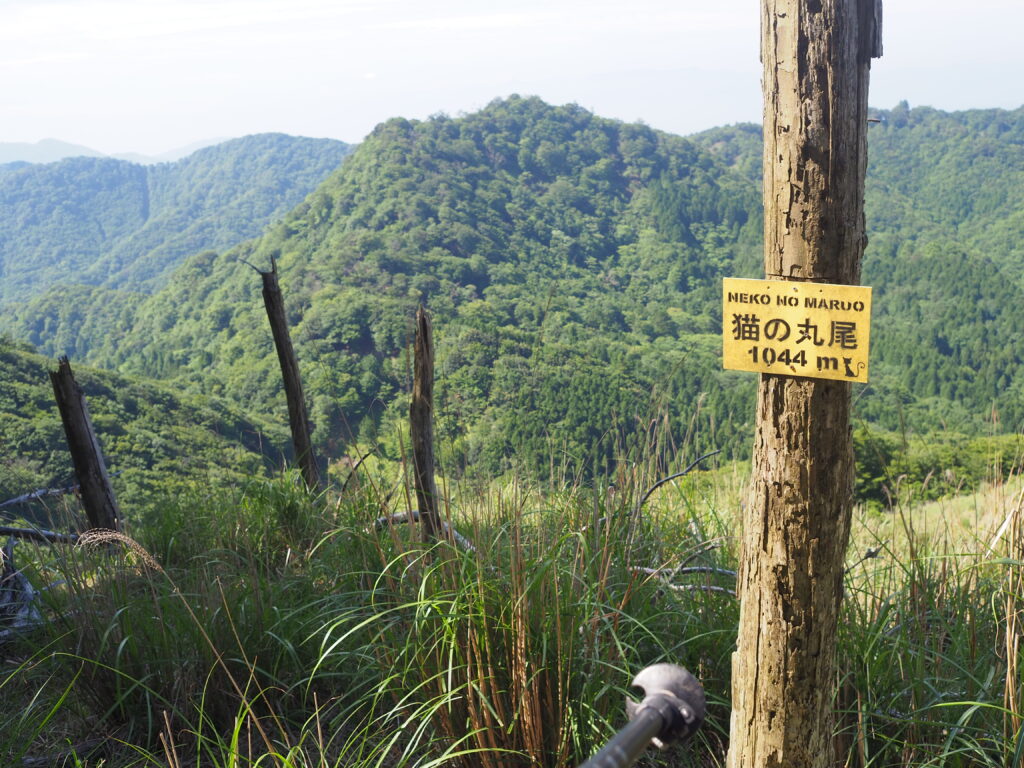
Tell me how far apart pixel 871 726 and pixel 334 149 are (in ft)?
404

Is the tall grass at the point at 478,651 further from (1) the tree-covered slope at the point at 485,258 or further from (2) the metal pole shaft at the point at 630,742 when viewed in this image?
(1) the tree-covered slope at the point at 485,258

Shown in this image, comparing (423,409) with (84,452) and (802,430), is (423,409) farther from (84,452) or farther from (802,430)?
(84,452)

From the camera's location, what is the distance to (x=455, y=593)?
173 centimetres

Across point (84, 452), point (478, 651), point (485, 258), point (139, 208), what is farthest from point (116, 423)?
point (139, 208)

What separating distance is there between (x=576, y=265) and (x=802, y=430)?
169 ft

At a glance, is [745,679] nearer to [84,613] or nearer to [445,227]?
[84,613]

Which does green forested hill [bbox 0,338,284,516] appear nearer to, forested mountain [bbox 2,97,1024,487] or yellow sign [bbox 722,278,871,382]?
forested mountain [bbox 2,97,1024,487]

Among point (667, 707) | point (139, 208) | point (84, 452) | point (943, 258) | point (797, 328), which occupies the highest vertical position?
point (139, 208)

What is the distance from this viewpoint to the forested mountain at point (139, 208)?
85750 mm

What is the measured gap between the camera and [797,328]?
1.36 m

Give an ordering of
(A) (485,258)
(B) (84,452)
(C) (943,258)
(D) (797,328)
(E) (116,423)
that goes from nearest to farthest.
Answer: (D) (797,328)
(B) (84,452)
(E) (116,423)
(A) (485,258)
(C) (943,258)

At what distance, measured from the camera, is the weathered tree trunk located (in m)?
1.30

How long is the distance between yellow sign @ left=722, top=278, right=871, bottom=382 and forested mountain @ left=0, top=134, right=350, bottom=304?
275 ft

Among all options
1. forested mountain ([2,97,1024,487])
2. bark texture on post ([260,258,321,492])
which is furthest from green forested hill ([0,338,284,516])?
bark texture on post ([260,258,321,492])
